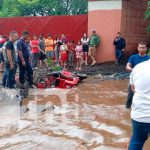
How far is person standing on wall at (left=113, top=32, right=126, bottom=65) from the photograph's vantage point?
17.0 metres

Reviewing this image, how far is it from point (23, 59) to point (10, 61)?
21.6 inches

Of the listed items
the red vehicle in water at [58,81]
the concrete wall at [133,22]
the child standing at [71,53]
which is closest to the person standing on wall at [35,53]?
the child standing at [71,53]

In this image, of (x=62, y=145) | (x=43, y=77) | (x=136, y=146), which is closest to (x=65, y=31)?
(x=43, y=77)

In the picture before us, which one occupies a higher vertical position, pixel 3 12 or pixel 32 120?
pixel 3 12

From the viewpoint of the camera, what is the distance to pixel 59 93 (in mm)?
10414

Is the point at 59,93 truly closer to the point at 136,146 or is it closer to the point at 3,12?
the point at 136,146

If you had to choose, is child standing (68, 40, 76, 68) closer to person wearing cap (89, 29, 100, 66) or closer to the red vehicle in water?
person wearing cap (89, 29, 100, 66)

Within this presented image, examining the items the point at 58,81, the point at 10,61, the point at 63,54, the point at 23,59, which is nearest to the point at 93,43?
the point at 63,54

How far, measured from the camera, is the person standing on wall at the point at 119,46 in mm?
16984

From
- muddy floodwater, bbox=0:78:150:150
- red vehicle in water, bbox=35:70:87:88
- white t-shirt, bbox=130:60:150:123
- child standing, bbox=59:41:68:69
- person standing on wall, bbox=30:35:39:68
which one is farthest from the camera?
child standing, bbox=59:41:68:69

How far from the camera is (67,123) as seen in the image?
6996 millimetres

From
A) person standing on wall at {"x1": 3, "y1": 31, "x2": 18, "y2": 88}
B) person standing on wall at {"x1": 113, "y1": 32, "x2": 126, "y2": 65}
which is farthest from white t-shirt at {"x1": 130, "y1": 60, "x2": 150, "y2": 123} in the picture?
person standing on wall at {"x1": 113, "y1": 32, "x2": 126, "y2": 65}

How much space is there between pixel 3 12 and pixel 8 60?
1957 cm

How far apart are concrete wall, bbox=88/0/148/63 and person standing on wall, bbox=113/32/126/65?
0.57m
